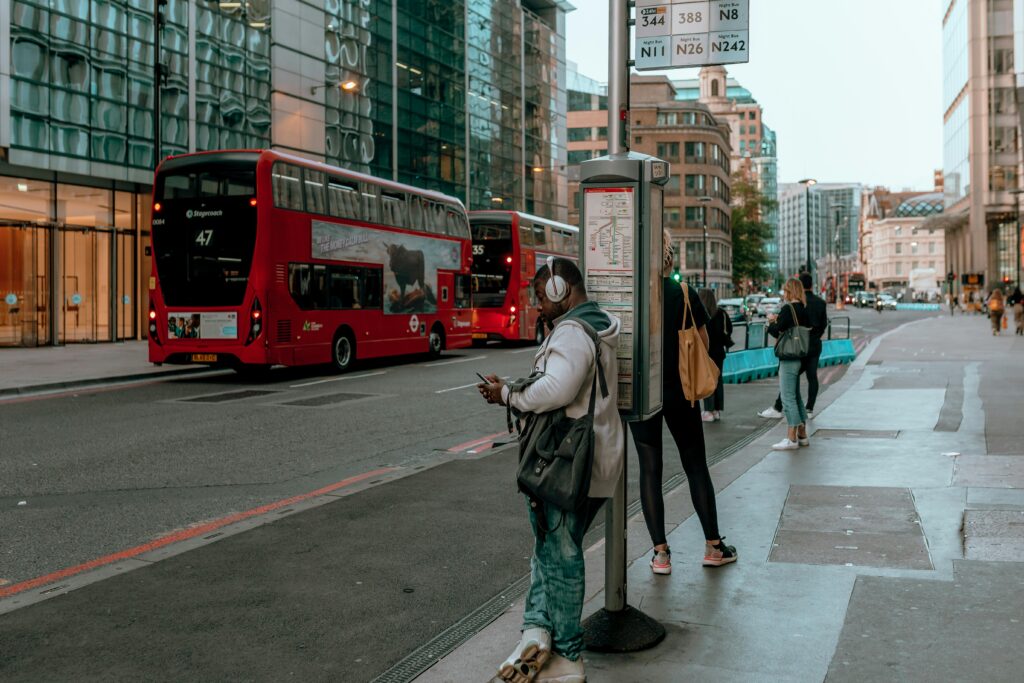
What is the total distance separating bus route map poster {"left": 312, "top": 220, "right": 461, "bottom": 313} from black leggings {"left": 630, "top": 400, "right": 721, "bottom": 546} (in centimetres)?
1370

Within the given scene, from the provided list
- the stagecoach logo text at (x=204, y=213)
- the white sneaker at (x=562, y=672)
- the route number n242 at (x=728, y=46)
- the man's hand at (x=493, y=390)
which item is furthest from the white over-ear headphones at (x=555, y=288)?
the stagecoach logo text at (x=204, y=213)

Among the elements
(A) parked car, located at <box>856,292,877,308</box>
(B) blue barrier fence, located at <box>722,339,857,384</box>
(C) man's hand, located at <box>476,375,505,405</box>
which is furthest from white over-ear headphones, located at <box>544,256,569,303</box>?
(A) parked car, located at <box>856,292,877,308</box>

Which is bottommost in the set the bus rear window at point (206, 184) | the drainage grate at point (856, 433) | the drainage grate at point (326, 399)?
the drainage grate at point (856, 433)

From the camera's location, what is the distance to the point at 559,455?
12.0 feet

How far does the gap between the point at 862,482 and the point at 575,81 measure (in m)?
99.3

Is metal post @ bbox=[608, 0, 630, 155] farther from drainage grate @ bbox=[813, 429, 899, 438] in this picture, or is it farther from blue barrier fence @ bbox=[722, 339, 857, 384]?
blue barrier fence @ bbox=[722, 339, 857, 384]

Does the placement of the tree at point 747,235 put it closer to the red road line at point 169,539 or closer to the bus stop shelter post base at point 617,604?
the red road line at point 169,539

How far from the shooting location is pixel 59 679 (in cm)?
394

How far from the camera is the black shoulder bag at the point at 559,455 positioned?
3.66 metres

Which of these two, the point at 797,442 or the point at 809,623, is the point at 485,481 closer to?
the point at 797,442

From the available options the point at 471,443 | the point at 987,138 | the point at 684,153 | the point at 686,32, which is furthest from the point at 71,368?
the point at 684,153

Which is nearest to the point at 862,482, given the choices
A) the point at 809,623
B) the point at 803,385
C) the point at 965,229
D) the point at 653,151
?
the point at 809,623

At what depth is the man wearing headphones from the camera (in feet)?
12.5

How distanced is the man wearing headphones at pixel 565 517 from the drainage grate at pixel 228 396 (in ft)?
37.9
